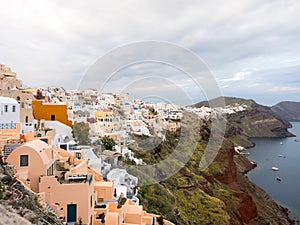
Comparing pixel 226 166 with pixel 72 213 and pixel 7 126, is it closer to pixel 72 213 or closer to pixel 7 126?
pixel 7 126

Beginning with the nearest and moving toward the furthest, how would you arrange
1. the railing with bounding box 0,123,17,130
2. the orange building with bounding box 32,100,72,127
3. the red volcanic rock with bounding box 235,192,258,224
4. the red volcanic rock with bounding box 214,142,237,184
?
the railing with bounding box 0,123,17,130, the orange building with bounding box 32,100,72,127, the red volcanic rock with bounding box 235,192,258,224, the red volcanic rock with bounding box 214,142,237,184

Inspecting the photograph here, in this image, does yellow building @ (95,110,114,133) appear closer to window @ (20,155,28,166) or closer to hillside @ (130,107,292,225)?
hillside @ (130,107,292,225)

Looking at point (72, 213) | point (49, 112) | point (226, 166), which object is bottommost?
point (226, 166)

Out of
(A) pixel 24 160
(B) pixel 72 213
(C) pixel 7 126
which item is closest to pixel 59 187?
(B) pixel 72 213

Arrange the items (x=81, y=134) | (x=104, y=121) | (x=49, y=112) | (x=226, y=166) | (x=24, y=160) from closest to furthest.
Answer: (x=24, y=160) → (x=49, y=112) → (x=81, y=134) → (x=104, y=121) → (x=226, y=166)

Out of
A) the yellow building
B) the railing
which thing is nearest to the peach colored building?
the railing

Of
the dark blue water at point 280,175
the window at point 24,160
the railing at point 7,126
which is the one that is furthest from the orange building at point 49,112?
the dark blue water at point 280,175
